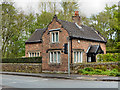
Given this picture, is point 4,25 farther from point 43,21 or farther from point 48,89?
point 48,89

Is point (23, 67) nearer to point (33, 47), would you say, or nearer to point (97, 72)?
point (33, 47)

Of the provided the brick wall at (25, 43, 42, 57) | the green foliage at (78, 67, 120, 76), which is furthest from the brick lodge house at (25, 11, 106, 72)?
the brick wall at (25, 43, 42, 57)

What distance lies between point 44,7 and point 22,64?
2263 cm

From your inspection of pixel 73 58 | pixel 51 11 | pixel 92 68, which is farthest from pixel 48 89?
pixel 51 11

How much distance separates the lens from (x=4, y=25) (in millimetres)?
43281

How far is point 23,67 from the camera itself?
34.2m

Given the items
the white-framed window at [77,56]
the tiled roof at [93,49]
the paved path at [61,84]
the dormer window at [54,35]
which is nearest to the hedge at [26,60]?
A: the dormer window at [54,35]

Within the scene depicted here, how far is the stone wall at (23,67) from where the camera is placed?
31.7m

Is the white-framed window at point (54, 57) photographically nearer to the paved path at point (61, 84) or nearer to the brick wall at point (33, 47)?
the brick wall at point (33, 47)

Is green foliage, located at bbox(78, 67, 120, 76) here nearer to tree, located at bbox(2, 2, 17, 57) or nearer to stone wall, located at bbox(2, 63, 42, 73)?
stone wall, located at bbox(2, 63, 42, 73)

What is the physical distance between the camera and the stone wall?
3172 centimetres

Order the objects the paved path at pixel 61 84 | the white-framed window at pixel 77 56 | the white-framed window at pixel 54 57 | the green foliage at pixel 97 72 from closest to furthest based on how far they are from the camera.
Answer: the paved path at pixel 61 84, the green foliage at pixel 97 72, the white-framed window at pixel 77 56, the white-framed window at pixel 54 57

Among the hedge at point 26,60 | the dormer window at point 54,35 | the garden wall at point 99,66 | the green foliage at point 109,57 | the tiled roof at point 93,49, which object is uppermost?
the dormer window at point 54,35

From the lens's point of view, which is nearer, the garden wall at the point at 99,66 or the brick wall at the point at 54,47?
the garden wall at the point at 99,66
